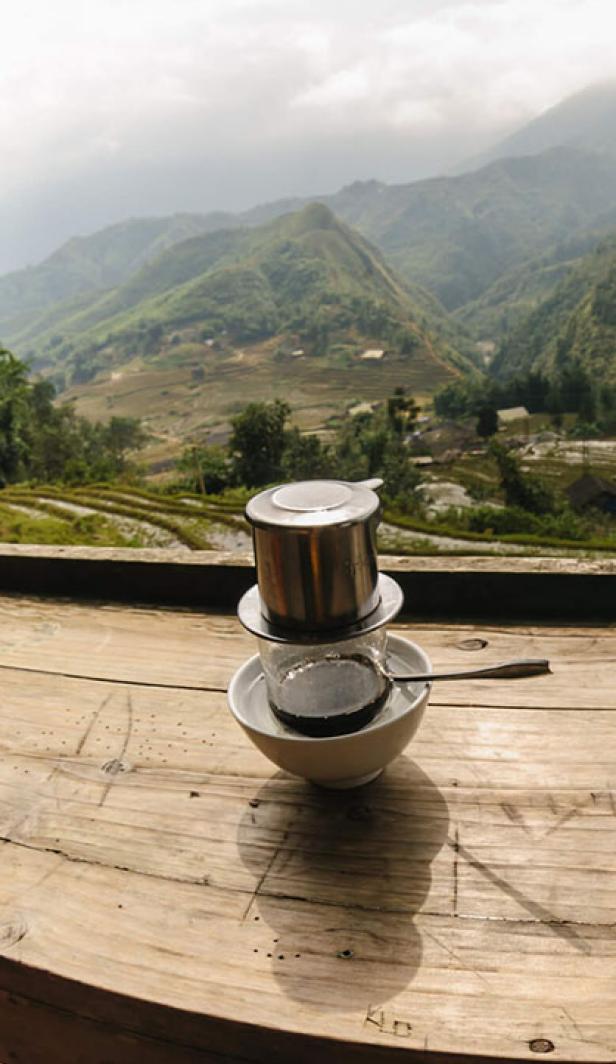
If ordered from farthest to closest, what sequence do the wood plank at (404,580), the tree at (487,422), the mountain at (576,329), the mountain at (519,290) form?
the mountain at (519,290)
the mountain at (576,329)
the tree at (487,422)
the wood plank at (404,580)

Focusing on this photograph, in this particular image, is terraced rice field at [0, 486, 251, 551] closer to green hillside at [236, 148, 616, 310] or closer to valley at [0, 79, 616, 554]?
valley at [0, 79, 616, 554]

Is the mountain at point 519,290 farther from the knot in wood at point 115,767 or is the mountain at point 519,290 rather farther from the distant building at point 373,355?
the knot in wood at point 115,767

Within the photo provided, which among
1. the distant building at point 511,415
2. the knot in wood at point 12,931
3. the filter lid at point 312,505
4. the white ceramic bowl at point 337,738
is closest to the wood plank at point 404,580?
the white ceramic bowl at point 337,738

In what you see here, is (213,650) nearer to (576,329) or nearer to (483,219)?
(576,329)

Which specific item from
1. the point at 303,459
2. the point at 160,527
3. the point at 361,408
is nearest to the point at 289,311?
the point at 361,408

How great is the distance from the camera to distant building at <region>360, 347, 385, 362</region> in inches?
2889

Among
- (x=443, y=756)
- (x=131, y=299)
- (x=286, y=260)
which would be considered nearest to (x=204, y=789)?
(x=443, y=756)

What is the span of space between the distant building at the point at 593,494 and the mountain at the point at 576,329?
23621 mm

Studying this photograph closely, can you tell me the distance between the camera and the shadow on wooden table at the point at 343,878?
1.87ft

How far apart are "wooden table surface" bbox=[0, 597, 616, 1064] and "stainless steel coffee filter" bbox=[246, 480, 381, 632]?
271mm

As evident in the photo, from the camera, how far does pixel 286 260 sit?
103125 millimetres

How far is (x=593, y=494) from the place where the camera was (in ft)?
77.2

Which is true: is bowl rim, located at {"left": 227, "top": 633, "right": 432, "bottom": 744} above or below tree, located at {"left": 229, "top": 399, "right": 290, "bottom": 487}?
above

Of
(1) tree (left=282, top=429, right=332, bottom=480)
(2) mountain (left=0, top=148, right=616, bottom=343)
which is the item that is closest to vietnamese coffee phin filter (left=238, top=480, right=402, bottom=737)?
(1) tree (left=282, top=429, right=332, bottom=480)
